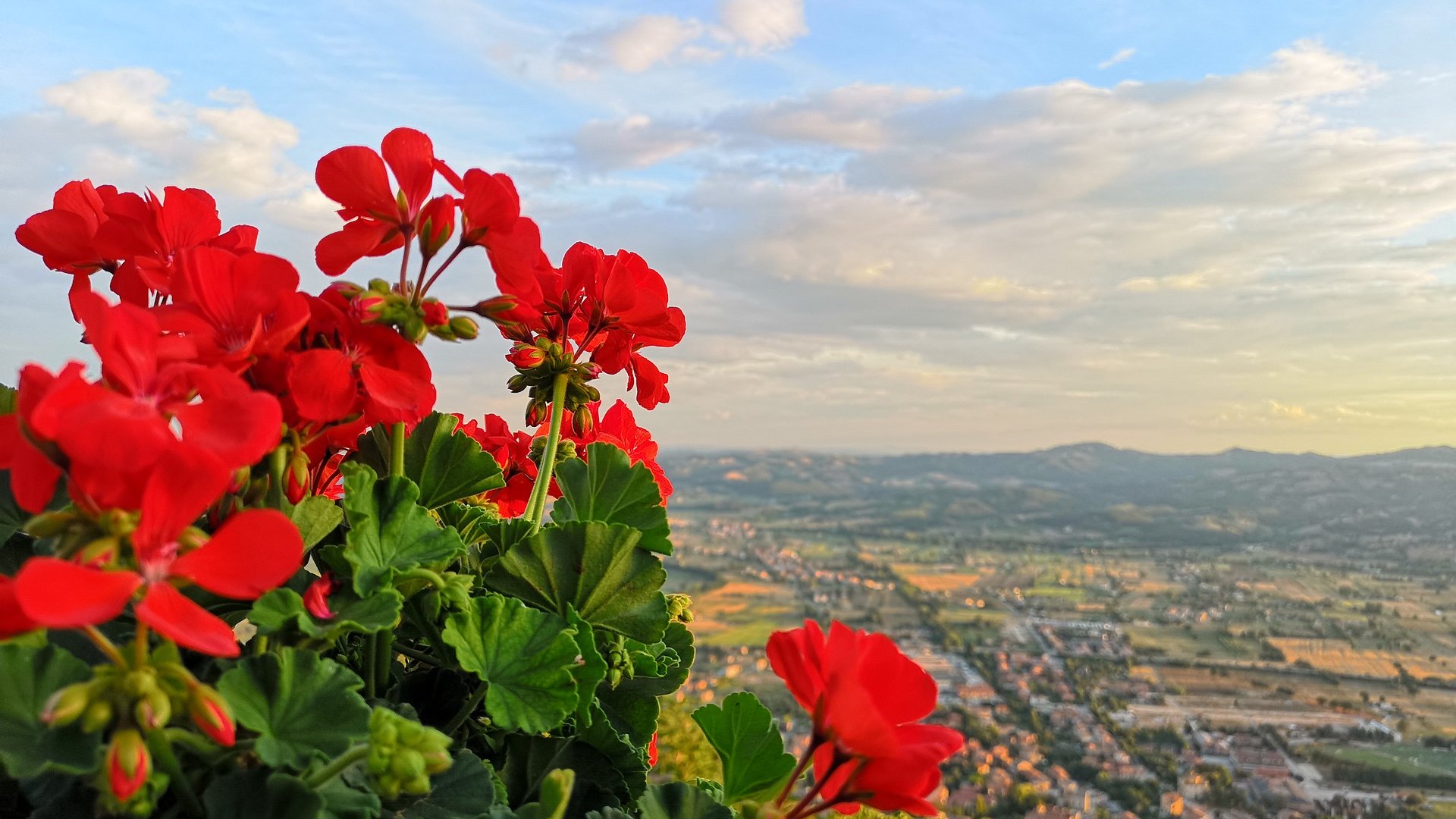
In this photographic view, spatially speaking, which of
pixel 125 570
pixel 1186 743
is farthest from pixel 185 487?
pixel 1186 743

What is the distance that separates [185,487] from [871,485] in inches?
2624

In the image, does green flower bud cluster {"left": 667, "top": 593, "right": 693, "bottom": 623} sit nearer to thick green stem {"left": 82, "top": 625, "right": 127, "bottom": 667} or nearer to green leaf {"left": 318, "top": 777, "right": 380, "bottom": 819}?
green leaf {"left": 318, "top": 777, "right": 380, "bottom": 819}

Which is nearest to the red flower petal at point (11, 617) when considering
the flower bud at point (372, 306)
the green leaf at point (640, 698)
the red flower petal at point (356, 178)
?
the flower bud at point (372, 306)

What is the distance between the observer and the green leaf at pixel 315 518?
62 cm

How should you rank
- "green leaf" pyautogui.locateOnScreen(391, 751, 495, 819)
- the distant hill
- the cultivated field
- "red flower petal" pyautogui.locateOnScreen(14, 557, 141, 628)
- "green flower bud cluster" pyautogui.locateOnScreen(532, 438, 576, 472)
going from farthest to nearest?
the distant hill, the cultivated field, "green flower bud cluster" pyautogui.locateOnScreen(532, 438, 576, 472), "green leaf" pyautogui.locateOnScreen(391, 751, 495, 819), "red flower petal" pyautogui.locateOnScreen(14, 557, 141, 628)

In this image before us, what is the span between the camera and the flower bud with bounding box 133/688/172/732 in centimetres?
41

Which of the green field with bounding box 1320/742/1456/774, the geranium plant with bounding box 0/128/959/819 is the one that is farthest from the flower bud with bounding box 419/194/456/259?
the green field with bounding box 1320/742/1456/774

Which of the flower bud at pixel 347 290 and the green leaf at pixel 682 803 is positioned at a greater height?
the flower bud at pixel 347 290

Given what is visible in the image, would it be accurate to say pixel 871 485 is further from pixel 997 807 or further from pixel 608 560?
pixel 608 560

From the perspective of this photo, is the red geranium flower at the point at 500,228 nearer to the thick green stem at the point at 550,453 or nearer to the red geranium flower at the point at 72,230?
the thick green stem at the point at 550,453

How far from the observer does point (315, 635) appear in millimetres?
557

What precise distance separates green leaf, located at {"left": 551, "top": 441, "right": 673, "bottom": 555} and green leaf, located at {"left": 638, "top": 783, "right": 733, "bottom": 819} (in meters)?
0.26

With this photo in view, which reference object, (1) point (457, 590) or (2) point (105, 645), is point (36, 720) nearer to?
(2) point (105, 645)

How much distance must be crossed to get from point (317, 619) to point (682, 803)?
0.89ft
